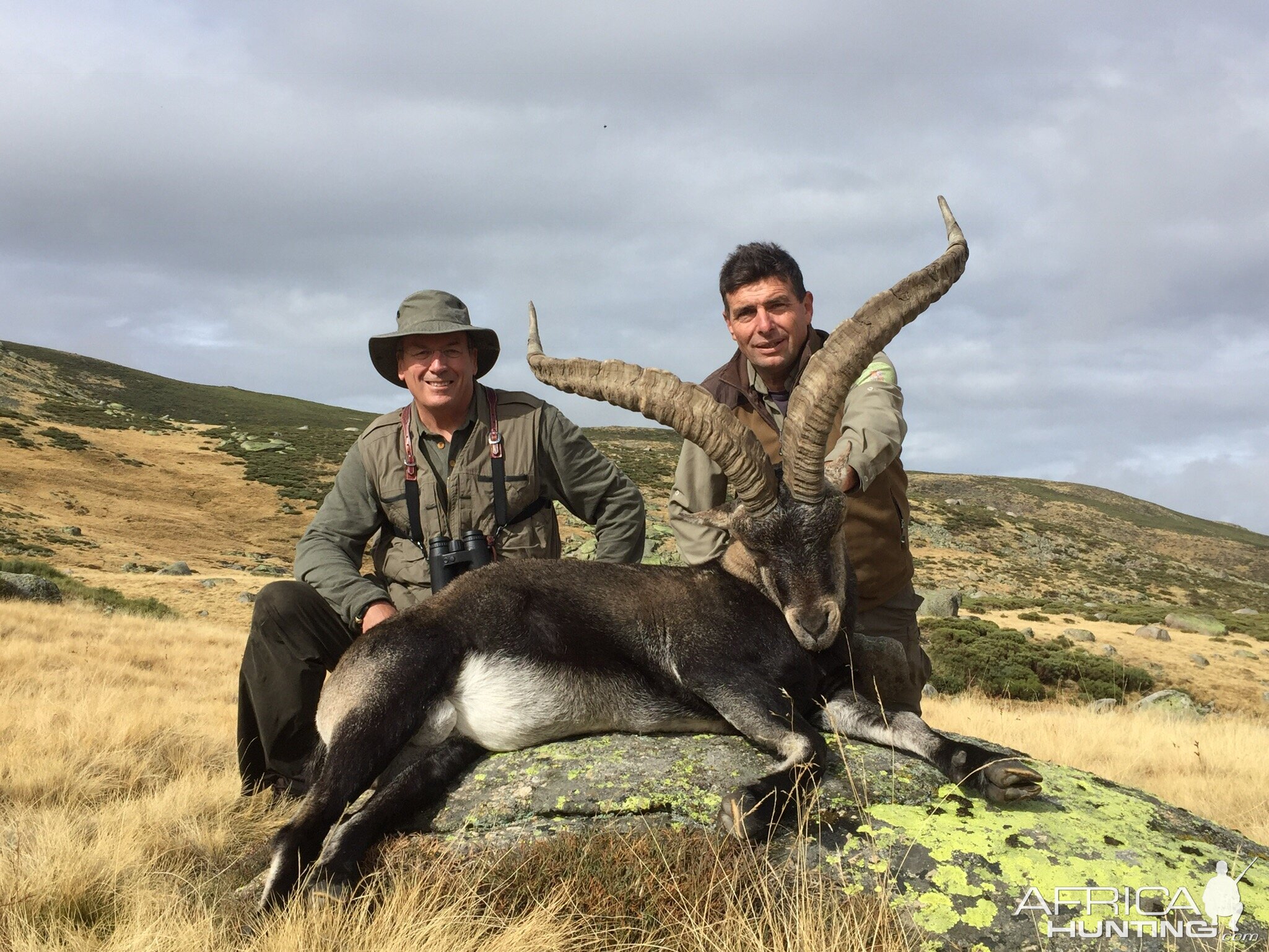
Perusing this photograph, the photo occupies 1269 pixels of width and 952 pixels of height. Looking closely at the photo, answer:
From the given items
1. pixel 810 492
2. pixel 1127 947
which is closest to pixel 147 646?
pixel 810 492

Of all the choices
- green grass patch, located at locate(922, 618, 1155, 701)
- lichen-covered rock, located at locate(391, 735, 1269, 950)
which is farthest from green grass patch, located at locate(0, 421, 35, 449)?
lichen-covered rock, located at locate(391, 735, 1269, 950)

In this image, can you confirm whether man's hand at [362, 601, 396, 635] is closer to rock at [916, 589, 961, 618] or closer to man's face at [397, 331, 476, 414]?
man's face at [397, 331, 476, 414]

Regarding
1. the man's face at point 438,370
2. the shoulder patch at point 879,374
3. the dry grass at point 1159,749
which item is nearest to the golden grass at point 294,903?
the dry grass at point 1159,749

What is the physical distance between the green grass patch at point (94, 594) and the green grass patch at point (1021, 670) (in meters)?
19.7

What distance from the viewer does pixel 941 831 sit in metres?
4.29

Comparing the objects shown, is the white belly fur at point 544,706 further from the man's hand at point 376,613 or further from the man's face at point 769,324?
the man's face at point 769,324

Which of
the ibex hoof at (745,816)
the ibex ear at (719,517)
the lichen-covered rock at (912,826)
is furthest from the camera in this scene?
the ibex ear at (719,517)

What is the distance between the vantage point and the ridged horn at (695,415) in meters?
5.17

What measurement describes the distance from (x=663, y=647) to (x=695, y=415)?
4.39 feet

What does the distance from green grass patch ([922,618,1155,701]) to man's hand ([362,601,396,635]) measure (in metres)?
17.0

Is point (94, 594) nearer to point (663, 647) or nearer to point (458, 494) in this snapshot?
point (458, 494)

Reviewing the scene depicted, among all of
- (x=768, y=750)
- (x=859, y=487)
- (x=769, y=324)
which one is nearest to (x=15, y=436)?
(x=769, y=324)

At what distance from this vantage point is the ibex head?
5.12 metres

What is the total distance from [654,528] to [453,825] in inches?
1343
